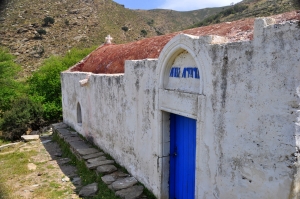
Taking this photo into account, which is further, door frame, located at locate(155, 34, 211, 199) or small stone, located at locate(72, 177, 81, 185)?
small stone, located at locate(72, 177, 81, 185)

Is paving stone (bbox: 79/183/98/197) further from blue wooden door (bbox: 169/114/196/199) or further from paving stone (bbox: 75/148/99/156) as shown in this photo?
blue wooden door (bbox: 169/114/196/199)

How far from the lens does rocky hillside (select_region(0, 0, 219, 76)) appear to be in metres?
31.6

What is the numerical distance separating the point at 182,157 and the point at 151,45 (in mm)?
3328

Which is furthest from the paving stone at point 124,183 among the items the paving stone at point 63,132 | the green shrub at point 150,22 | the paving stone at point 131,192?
the green shrub at point 150,22

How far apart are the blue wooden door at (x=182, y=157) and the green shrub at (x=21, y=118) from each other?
1047 cm

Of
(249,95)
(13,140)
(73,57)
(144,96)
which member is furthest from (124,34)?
(249,95)

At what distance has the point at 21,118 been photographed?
12570 millimetres

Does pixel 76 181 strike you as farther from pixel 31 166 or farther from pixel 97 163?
pixel 31 166

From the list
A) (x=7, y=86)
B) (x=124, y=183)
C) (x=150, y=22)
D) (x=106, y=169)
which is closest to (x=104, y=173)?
(x=106, y=169)

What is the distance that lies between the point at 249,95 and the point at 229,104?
0.33m

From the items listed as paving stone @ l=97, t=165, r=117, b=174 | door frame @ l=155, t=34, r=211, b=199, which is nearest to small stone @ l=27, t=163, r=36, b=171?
paving stone @ l=97, t=165, r=117, b=174

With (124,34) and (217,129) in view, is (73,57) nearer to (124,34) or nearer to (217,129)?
(217,129)

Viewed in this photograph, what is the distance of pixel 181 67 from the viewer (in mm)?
4230

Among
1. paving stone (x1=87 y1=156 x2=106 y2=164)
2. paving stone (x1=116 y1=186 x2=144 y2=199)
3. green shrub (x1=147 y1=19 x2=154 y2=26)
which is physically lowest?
paving stone (x1=116 y1=186 x2=144 y2=199)
